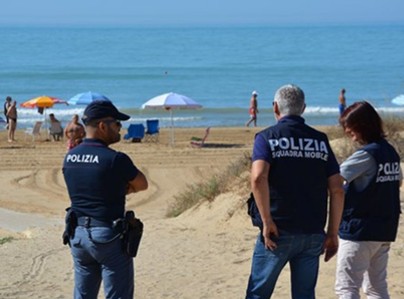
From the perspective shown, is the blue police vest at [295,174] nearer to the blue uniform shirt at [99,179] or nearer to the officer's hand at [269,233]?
the officer's hand at [269,233]

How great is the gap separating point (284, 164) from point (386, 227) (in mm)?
871

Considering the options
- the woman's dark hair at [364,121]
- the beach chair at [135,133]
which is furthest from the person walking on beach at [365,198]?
the beach chair at [135,133]

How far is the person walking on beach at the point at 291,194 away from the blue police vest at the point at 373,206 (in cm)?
23

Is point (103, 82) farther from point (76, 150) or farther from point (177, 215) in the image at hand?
point (76, 150)

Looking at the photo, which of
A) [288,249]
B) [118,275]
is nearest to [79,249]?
[118,275]

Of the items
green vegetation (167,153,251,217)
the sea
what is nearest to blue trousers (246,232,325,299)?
green vegetation (167,153,251,217)

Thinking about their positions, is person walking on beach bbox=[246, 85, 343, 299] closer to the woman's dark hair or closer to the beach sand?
the woman's dark hair

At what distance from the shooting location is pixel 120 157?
223 inches

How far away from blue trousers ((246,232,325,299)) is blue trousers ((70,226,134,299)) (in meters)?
0.74

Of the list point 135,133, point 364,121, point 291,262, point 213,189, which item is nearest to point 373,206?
point 364,121

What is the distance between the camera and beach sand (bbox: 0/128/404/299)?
8.07 m

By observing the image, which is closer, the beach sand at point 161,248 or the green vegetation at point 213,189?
the beach sand at point 161,248

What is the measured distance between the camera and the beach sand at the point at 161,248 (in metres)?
8.07

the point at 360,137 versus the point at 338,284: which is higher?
the point at 360,137
